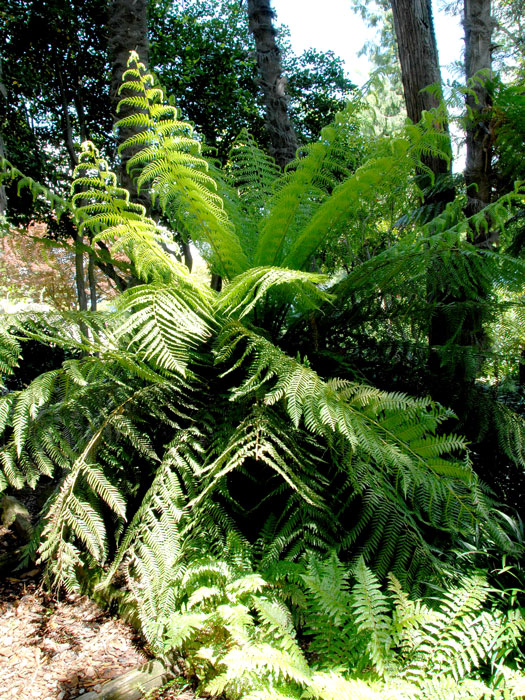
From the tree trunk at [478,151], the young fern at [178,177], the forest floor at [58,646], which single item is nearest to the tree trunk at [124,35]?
the young fern at [178,177]

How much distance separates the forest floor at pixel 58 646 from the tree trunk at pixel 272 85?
312 cm

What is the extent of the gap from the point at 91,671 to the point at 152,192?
1377 mm

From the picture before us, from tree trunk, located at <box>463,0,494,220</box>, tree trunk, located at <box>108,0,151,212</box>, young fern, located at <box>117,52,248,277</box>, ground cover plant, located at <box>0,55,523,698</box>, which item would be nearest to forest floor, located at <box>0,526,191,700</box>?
ground cover plant, located at <box>0,55,523,698</box>

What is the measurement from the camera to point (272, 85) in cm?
346

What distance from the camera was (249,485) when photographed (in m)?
1.41

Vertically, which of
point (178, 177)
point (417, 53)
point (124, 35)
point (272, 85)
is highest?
point (124, 35)

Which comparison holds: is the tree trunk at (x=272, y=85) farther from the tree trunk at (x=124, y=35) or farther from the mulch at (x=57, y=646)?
the mulch at (x=57, y=646)

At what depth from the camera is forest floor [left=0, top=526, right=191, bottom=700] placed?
1.06m

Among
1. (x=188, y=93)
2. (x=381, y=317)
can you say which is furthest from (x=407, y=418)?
(x=188, y=93)

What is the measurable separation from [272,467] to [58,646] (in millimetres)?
760

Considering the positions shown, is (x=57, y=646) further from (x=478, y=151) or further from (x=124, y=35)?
(x=124, y=35)

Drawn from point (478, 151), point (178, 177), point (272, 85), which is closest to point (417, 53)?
point (478, 151)

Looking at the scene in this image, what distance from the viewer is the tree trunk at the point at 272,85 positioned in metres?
3.41

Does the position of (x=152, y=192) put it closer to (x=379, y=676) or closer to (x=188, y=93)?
(x=379, y=676)
